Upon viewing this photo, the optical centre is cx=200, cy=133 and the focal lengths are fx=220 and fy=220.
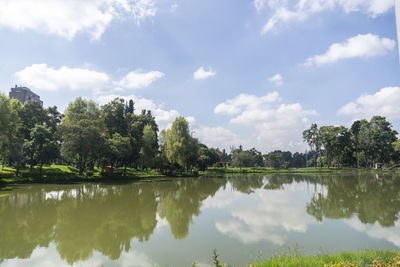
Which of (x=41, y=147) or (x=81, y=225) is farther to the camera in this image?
(x=41, y=147)

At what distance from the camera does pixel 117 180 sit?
3812 centimetres

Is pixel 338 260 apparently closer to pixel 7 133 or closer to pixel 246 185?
pixel 246 185

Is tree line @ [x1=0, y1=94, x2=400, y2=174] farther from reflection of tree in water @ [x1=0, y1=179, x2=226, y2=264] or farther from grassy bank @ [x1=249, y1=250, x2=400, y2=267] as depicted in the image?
grassy bank @ [x1=249, y1=250, x2=400, y2=267]

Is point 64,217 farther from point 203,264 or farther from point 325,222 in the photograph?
point 325,222

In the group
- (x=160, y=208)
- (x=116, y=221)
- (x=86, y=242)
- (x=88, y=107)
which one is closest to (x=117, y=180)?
(x=88, y=107)

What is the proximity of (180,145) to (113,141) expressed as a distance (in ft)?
49.3

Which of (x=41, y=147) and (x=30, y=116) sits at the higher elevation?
(x=30, y=116)

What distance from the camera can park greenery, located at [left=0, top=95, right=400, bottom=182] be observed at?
109ft

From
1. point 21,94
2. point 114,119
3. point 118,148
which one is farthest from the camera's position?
point 21,94

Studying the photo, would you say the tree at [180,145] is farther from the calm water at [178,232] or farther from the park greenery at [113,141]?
the calm water at [178,232]

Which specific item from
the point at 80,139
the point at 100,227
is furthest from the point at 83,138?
the point at 100,227

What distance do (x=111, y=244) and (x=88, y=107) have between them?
4335 centimetres

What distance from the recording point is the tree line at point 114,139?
33.2 metres

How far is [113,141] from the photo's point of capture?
128 feet
